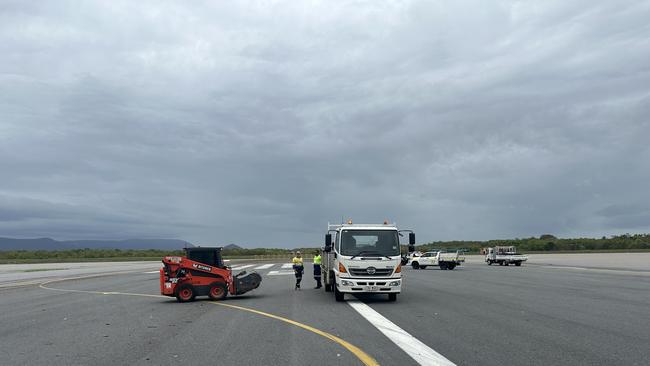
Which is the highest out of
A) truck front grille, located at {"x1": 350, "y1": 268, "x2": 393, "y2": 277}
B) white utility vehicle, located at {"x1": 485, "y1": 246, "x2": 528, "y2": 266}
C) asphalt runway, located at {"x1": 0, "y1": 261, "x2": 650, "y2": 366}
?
white utility vehicle, located at {"x1": 485, "y1": 246, "x2": 528, "y2": 266}

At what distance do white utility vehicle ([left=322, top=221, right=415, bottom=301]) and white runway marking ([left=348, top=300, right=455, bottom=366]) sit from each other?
2.48m

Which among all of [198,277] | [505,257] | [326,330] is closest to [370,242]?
[198,277]

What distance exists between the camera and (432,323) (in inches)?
506

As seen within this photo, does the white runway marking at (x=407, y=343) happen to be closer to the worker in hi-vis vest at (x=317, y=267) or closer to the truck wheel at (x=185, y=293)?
the truck wheel at (x=185, y=293)

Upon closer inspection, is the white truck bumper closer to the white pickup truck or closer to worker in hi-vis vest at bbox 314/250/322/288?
worker in hi-vis vest at bbox 314/250/322/288

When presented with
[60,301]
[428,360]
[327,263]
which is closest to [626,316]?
[428,360]

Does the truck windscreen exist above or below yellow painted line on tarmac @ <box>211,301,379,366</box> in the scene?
above

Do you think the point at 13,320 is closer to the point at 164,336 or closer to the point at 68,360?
the point at 164,336

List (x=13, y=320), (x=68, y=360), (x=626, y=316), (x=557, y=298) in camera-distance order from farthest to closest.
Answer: (x=557, y=298), (x=13, y=320), (x=626, y=316), (x=68, y=360)

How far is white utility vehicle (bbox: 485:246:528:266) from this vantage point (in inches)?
2082

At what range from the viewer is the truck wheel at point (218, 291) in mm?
20062

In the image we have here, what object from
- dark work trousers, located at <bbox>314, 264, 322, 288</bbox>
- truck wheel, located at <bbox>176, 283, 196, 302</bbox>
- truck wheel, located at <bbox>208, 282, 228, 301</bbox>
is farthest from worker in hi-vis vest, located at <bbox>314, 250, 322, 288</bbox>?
truck wheel, located at <bbox>176, 283, 196, 302</bbox>

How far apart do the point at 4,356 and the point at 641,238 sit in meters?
121

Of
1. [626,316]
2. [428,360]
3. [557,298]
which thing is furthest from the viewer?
[557,298]
